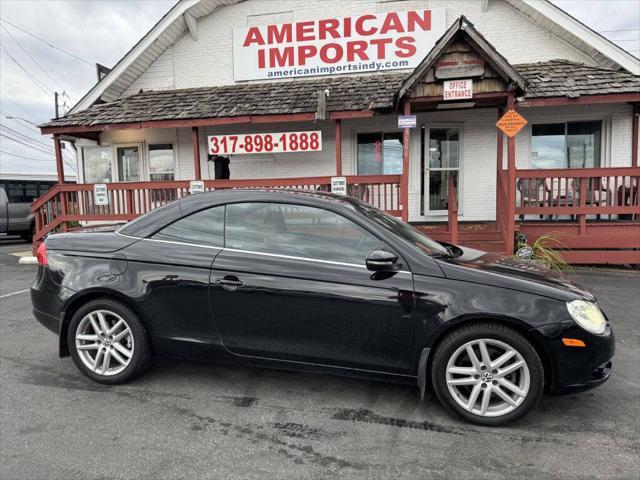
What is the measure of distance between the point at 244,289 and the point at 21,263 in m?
9.37

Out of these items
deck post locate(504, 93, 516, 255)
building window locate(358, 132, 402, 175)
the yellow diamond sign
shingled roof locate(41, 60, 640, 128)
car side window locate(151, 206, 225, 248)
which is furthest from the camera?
building window locate(358, 132, 402, 175)

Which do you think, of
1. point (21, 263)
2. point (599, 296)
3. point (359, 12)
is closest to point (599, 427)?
point (599, 296)

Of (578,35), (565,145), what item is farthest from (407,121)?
(578,35)

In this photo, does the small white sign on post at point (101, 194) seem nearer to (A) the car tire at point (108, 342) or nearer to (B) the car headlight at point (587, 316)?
(A) the car tire at point (108, 342)

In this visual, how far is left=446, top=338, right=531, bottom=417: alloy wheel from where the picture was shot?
2.91 meters

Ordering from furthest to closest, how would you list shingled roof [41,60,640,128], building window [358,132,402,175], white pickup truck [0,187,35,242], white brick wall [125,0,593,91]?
white pickup truck [0,187,35,242] < building window [358,132,402,175] < white brick wall [125,0,593,91] < shingled roof [41,60,640,128]

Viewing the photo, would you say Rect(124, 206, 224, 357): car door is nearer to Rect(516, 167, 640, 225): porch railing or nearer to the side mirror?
the side mirror

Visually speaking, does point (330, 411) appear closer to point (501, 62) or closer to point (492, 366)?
point (492, 366)

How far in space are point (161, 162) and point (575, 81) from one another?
9.86 metres

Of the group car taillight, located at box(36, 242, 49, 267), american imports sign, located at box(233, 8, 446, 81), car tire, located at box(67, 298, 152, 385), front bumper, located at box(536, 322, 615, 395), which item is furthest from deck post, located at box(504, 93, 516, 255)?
car taillight, located at box(36, 242, 49, 267)

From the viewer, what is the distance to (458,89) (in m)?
7.95

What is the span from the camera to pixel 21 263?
10.3 meters

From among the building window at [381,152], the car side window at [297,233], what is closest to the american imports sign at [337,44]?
the building window at [381,152]

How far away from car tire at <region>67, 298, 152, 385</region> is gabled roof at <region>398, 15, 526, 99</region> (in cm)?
633
